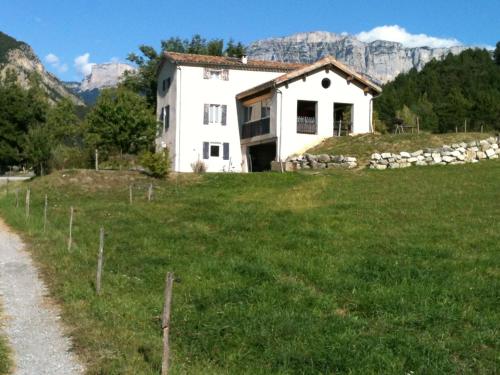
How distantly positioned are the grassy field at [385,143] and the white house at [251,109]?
259cm

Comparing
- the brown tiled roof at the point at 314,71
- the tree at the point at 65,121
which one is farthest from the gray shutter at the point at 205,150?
the tree at the point at 65,121

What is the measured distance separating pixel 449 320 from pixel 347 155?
2376 centimetres

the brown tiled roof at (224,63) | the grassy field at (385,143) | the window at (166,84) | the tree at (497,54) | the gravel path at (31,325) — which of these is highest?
the tree at (497,54)

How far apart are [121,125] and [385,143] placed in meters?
15.4

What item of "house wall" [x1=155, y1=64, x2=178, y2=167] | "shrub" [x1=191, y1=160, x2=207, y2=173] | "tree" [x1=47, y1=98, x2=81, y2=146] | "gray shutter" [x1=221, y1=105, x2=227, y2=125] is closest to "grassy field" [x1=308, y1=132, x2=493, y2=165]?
"shrub" [x1=191, y1=160, x2=207, y2=173]

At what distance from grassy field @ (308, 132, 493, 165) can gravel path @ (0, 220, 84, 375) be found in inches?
842

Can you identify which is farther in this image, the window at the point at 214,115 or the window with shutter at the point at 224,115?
the window with shutter at the point at 224,115

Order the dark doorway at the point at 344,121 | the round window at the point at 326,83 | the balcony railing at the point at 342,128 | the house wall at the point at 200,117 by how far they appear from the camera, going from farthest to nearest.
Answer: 1. the house wall at the point at 200,117
2. the dark doorway at the point at 344,121
3. the balcony railing at the point at 342,128
4. the round window at the point at 326,83

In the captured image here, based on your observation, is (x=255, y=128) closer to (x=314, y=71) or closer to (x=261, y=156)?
(x=261, y=156)

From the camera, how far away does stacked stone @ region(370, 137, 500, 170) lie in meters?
30.6

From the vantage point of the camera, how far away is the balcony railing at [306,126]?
36531 millimetres

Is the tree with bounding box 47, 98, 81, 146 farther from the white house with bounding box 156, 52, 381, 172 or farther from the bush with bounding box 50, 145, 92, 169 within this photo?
the white house with bounding box 156, 52, 381, 172

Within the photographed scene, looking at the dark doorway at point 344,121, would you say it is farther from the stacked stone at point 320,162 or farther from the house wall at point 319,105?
the stacked stone at point 320,162

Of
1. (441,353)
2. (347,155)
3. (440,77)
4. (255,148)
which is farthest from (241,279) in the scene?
(440,77)
